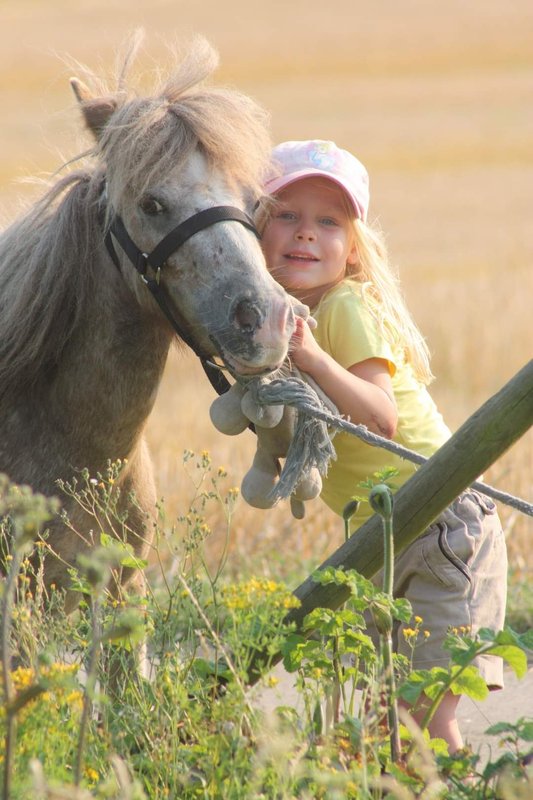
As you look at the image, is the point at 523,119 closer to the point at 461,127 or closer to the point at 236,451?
the point at 461,127

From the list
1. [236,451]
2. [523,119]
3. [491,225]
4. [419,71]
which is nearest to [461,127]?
[523,119]

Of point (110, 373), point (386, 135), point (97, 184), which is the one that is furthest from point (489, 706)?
point (386, 135)

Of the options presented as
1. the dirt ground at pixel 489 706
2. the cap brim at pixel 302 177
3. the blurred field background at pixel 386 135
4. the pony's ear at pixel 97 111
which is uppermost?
the blurred field background at pixel 386 135

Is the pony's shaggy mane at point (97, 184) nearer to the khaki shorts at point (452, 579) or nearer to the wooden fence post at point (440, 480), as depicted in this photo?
the wooden fence post at point (440, 480)

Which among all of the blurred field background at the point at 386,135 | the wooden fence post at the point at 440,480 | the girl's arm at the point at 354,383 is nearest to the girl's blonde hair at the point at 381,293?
the girl's arm at the point at 354,383

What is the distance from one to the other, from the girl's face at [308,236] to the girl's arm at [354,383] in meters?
0.31

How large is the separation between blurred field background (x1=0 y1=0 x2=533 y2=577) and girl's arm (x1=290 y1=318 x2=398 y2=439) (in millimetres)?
669

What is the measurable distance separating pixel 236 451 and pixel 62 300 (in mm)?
4384

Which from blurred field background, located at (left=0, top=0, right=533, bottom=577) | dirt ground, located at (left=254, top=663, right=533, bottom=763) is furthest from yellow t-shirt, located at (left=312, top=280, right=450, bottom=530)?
dirt ground, located at (left=254, top=663, right=533, bottom=763)

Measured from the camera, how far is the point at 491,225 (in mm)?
20375

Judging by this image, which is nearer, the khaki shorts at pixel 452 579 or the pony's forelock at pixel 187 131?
the pony's forelock at pixel 187 131

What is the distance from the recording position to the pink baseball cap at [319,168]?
11.1 feet

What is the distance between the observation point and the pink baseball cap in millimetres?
3385

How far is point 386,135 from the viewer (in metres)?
32.9
